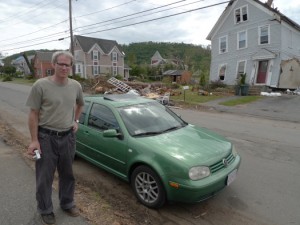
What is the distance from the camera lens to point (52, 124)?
321cm

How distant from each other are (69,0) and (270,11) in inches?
790

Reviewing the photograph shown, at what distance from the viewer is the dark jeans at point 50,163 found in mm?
3223

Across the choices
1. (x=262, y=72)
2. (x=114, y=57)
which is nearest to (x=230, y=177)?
(x=262, y=72)

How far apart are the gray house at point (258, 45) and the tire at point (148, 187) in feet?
70.7

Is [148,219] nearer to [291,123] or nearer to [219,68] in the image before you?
[291,123]

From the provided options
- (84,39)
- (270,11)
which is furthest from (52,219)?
(84,39)

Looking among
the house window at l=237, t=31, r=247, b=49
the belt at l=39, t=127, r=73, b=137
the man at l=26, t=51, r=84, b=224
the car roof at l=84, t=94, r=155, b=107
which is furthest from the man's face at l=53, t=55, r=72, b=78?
the house window at l=237, t=31, r=247, b=49

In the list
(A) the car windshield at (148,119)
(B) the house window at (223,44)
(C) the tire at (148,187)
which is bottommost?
(C) the tire at (148,187)

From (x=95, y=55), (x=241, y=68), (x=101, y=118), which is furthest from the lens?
(x=95, y=55)

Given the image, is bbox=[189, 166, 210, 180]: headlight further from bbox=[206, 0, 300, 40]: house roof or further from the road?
bbox=[206, 0, 300, 40]: house roof

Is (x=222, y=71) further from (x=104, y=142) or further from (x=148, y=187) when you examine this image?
(x=148, y=187)

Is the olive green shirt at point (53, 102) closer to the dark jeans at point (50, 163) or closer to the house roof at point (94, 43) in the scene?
the dark jeans at point (50, 163)

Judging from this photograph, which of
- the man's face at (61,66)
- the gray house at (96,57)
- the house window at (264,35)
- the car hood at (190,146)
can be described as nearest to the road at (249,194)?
the car hood at (190,146)

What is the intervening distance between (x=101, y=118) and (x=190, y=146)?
180 cm
